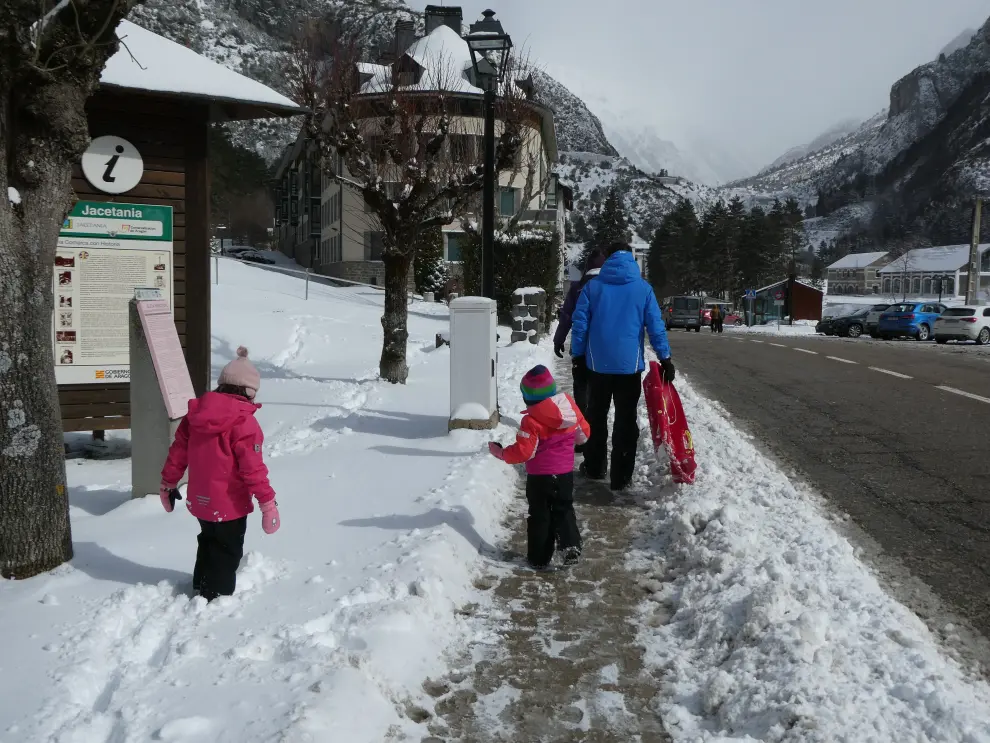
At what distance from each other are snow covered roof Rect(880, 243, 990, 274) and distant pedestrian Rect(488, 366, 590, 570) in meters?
127

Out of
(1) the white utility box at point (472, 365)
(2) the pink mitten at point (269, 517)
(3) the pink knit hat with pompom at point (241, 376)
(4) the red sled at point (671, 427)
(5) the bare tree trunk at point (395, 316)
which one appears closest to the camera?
(2) the pink mitten at point (269, 517)

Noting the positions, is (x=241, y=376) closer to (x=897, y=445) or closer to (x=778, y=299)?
(x=897, y=445)

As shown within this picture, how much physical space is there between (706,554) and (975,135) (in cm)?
22679

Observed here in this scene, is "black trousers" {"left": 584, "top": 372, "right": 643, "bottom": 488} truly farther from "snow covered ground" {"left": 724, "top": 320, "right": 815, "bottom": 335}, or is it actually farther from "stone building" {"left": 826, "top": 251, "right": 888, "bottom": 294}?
"stone building" {"left": 826, "top": 251, "right": 888, "bottom": 294}

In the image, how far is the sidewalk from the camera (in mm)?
3238

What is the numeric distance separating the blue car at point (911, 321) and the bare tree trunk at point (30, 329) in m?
36.1

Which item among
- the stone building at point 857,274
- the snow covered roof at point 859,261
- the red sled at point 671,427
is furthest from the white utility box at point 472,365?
the snow covered roof at point 859,261

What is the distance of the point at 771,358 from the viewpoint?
60.9 feet

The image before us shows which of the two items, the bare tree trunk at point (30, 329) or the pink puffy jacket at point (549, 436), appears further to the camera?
the pink puffy jacket at point (549, 436)

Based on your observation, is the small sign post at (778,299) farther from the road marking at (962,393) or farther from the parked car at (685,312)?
the road marking at (962,393)

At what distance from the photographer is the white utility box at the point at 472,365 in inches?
323

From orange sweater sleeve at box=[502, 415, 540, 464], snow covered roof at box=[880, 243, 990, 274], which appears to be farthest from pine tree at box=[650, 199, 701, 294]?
orange sweater sleeve at box=[502, 415, 540, 464]

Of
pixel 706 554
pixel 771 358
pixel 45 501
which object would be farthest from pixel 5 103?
pixel 771 358

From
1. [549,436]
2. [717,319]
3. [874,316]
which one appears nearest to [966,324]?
[874,316]
